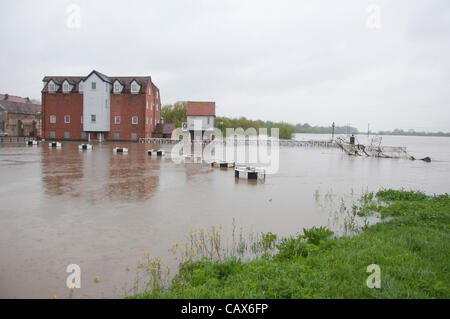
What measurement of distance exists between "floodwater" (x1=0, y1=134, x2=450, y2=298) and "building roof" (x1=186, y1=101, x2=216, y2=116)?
39.9 m

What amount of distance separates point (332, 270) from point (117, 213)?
656 centimetres

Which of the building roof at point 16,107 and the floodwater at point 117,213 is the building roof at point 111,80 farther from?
the floodwater at point 117,213

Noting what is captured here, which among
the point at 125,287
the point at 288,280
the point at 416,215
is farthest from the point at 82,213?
the point at 416,215

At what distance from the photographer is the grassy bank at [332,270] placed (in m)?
4.52

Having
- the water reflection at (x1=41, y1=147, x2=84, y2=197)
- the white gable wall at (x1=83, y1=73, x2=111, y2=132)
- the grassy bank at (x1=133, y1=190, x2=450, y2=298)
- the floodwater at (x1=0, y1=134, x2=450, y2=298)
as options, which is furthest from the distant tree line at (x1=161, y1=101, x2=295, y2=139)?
the grassy bank at (x1=133, y1=190, x2=450, y2=298)

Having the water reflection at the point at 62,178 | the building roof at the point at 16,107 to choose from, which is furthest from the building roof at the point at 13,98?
the water reflection at the point at 62,178

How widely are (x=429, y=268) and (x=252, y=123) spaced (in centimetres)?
9052

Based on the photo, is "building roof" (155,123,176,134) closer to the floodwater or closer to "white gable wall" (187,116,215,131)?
"white gable wall" (187,116,215,131)

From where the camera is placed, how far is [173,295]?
4602mm

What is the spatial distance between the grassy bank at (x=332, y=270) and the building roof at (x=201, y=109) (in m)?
50.8

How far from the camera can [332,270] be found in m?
5.17

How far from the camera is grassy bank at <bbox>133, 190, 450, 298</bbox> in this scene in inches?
178

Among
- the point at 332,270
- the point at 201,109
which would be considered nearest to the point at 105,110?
the point at 201,109
